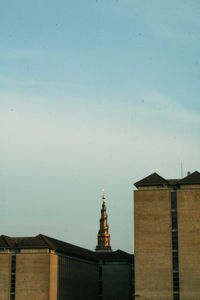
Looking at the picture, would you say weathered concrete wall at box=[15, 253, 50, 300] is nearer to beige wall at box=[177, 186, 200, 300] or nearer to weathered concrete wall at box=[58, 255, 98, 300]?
weathered concrete wall at box=[58, 255, 98, 300]

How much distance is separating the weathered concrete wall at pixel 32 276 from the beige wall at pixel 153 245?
2068 cm

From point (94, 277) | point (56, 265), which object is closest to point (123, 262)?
point (94, 277)

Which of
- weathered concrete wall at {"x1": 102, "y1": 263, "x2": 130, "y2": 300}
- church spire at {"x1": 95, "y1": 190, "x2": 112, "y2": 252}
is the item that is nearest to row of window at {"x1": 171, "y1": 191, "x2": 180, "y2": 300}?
weathered concrete wall at {"x1": 102, "y1": 263, "x2": 130, "y2": 300}

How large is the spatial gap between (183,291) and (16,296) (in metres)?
34.3

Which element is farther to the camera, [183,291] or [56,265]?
[56,265]

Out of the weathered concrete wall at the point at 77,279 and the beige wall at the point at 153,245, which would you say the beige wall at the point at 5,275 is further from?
the beige wall at the point at 153,245

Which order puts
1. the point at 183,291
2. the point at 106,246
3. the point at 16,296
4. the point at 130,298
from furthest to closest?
the point at 106,246
the point at 130,298
the point at 16,296
the point at 183,291

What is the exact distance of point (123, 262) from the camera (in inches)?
5758

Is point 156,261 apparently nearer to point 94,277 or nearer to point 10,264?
point 10,264

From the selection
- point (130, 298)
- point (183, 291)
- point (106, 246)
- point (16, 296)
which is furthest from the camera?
point (106, 246)

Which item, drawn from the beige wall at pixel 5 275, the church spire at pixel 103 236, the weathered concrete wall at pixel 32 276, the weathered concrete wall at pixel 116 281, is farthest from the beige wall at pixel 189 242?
the church spire at pixel 103 236

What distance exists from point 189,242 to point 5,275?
3830 cm

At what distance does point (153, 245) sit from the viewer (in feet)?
336

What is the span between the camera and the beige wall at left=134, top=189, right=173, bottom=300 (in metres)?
101
